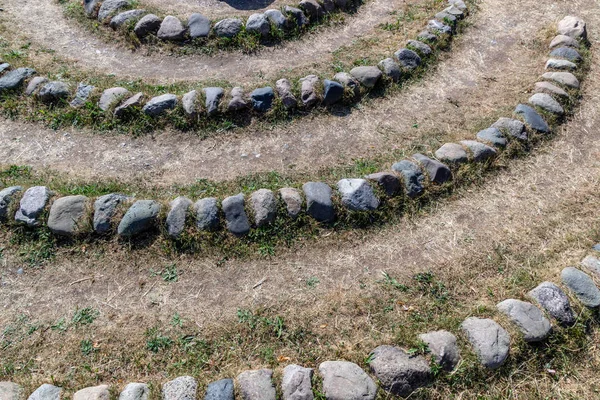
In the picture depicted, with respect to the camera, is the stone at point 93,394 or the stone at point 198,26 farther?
the stone at point 198,26

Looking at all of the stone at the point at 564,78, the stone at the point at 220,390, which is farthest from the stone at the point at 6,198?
the stone at the point at 564,78

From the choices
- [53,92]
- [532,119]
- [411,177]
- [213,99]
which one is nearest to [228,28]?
[213,99]

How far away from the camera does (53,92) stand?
873 cm

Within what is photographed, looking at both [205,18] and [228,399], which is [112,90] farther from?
[228,399]

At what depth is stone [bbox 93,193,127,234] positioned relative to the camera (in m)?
6.88

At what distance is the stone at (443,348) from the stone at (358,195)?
71.6 inches

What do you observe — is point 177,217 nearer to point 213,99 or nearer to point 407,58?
point 213,99

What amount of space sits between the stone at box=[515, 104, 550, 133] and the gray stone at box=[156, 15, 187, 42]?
551 cm

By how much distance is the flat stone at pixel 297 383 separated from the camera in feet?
17.3

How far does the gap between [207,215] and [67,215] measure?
168 centimetres

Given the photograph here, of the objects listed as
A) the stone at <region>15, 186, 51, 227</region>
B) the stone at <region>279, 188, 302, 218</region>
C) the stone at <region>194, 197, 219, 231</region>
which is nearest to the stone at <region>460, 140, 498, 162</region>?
the stone at <region>279, 188, 302, 218</region>

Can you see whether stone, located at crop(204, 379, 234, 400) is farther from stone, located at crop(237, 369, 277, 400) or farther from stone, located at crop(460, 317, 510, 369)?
stone, located at crop(460, 317, 510, 369)

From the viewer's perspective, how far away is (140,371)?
5730 mm

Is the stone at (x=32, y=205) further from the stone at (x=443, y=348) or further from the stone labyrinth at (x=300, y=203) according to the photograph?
the stone at (x=443, y=348)
